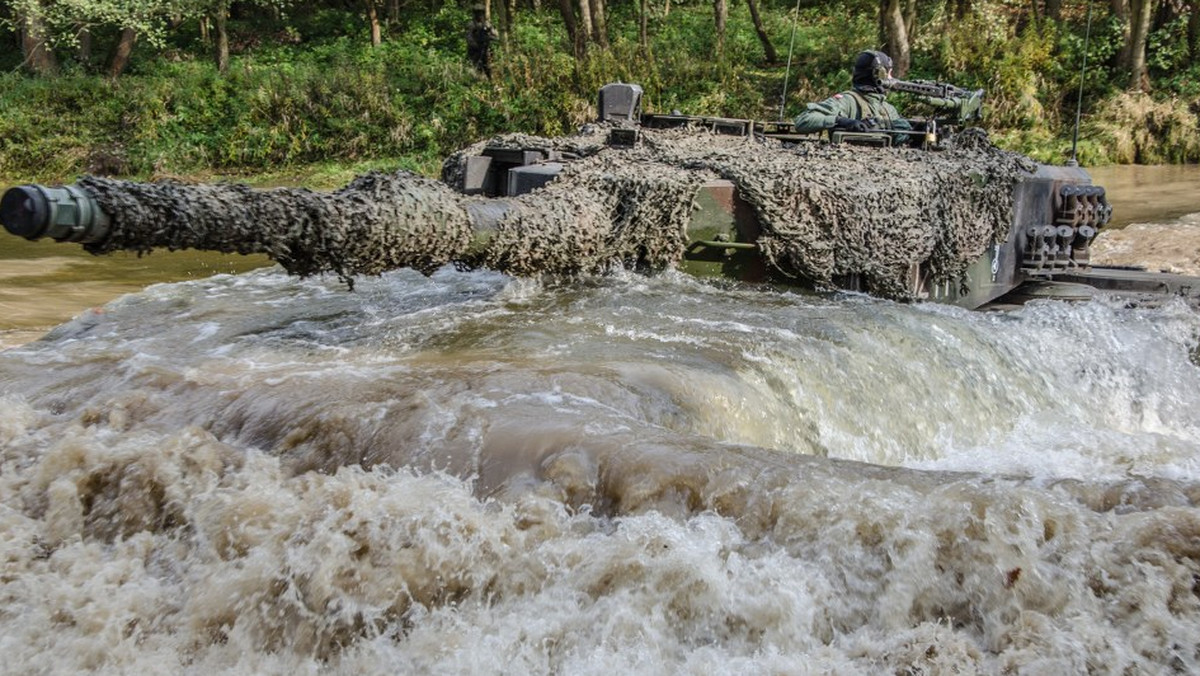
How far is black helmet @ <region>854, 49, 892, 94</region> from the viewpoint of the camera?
11125 millimetres

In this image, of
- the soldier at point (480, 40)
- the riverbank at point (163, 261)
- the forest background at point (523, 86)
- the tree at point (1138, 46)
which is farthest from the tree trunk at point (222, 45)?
the tree at point (1138, 46)

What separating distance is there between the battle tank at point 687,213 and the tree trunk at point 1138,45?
14.6m

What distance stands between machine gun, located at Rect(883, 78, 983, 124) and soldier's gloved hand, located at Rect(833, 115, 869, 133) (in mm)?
747

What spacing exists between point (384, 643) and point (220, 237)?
259 centimetres

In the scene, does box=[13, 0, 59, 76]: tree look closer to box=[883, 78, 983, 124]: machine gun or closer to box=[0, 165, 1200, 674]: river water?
box=[883, 78, 983, 124]: machine gun

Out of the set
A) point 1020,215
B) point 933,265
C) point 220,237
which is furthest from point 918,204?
point 220,237

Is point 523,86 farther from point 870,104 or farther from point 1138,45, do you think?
point 870,104

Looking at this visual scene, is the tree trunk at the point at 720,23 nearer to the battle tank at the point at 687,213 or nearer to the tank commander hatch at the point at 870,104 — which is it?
the tank commander hatch at the point at 870,104

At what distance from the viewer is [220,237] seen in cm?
574

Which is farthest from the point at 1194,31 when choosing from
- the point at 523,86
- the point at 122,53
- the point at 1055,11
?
the point at 122,53

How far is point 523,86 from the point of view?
2511cm

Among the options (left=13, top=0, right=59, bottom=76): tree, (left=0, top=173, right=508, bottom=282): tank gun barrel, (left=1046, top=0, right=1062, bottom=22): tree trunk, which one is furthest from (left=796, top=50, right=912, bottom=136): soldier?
(left=13, top=0, right=59, bottom=76): tree

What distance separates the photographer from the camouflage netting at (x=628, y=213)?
5.84 m

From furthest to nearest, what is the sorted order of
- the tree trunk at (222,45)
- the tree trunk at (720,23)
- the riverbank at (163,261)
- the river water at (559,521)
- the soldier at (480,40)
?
the tree trunk at (720,23) < the tree trunk at (222,45) < the soldier at (480,40) < the riverbank at (163,261) < the river water at (559,521)
